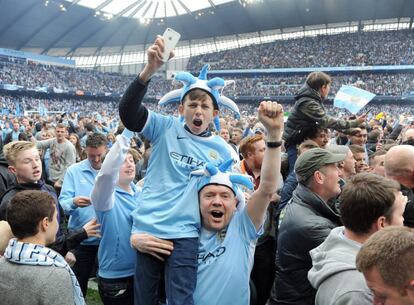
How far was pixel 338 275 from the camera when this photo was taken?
5.92ft

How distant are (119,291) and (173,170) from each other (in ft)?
3.68

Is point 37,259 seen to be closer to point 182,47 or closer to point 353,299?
point 353,299

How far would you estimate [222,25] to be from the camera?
4547 cm

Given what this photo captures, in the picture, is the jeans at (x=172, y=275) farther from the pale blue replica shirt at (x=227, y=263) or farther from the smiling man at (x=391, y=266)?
the smiling man at (x=391, y=266)

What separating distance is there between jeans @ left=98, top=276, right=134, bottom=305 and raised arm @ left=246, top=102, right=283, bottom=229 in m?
1.18

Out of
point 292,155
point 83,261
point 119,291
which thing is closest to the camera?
point 119,291

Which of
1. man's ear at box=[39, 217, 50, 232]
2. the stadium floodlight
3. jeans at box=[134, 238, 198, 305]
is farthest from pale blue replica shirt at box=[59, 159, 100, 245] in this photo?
the stadium floodlight

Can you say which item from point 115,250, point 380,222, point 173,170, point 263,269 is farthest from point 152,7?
point 380,222

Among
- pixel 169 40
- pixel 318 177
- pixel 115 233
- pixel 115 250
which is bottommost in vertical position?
pixel 115 250

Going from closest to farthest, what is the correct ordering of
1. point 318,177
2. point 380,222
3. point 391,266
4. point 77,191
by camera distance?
point 391,266
point 380,222
point 318,177
point 77,191

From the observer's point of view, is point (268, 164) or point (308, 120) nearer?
point (268, 164)

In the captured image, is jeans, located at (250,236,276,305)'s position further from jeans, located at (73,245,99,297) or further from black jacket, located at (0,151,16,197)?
black jacket, located at (0,151,16,197)

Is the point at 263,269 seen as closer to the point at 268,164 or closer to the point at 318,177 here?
the point at 318,177

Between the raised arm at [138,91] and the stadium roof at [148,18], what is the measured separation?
37.0 metres
